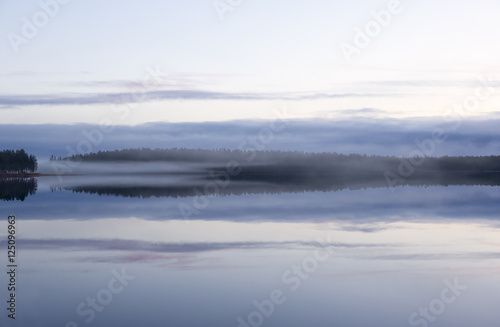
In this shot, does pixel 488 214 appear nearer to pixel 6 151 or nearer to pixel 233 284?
pixel 233 284

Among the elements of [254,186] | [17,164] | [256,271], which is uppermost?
[17,164]

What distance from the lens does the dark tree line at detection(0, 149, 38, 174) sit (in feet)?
311

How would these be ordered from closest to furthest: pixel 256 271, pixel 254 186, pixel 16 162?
pixel 256 271, pixel 254 186, pixel 16 162

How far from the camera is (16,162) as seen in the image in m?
96.6

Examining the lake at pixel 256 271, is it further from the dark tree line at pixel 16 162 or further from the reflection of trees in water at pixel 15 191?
the dark tree line at pixel 16 162

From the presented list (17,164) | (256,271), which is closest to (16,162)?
(17,164)

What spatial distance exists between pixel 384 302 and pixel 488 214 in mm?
15312

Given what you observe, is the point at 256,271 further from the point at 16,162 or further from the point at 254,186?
the point at 16,162

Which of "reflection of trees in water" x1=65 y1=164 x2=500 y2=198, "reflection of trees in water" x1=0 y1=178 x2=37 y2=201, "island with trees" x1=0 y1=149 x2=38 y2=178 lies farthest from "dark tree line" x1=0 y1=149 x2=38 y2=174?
"reflection of trees in water" x1=0 y1=178 x2=37 y2=201

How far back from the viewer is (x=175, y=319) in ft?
30.4

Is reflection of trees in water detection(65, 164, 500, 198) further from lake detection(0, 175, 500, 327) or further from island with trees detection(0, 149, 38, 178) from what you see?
island with trees detection(0, 149, 38, 178)

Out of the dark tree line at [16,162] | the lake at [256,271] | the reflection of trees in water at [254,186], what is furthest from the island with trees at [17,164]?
the lake at [256,271]

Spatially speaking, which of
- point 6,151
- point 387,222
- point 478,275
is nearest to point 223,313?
point 478,275

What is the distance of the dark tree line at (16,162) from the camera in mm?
94750
